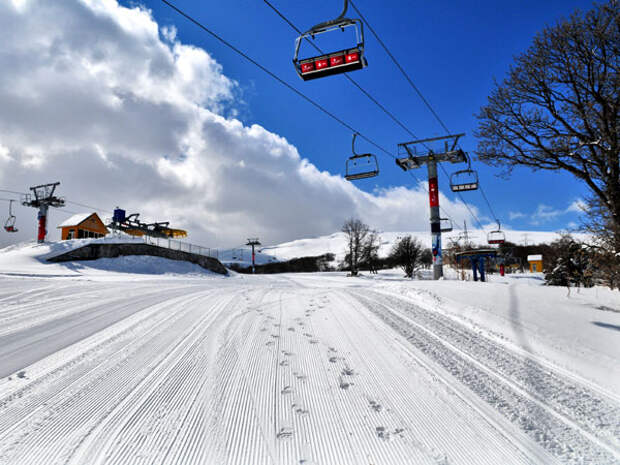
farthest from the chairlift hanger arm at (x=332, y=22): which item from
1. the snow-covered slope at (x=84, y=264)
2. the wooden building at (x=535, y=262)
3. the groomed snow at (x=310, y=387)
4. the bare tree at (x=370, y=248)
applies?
the wooden building at (x=535, y=262)

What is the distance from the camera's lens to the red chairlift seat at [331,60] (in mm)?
6223

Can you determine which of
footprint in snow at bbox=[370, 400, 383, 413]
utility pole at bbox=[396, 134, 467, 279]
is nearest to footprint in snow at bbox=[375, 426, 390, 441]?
footprint in snow at bbox=[370, 400, 383, 413]

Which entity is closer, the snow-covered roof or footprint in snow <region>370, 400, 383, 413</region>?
footprint in snow <region>370, 400, 383, 413</region>

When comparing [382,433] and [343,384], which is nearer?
[382,433]

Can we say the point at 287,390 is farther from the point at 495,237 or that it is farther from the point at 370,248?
the point at 370,248

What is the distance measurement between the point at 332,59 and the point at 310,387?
6343mm

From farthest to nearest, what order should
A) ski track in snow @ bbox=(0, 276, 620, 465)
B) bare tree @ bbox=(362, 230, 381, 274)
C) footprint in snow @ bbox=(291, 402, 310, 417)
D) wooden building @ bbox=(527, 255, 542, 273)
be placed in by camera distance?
wooden building @ bbox=(527, 255, 542, 273)
bare tree @ bbox=(362, 230, 381, 274)
footprint in snow @ bbox=(291, 402, 310, 417)
ski track in snow @ bbox=(0, 276, 620, 465)

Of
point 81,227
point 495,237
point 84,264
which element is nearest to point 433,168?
point 495,237

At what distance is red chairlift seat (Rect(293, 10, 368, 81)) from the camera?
622 cm

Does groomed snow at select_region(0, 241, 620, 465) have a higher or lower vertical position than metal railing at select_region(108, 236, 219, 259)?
lower

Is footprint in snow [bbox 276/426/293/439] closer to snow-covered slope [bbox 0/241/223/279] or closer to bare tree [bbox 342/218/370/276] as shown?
snow-covered slope [bbox 0/241/223/279]

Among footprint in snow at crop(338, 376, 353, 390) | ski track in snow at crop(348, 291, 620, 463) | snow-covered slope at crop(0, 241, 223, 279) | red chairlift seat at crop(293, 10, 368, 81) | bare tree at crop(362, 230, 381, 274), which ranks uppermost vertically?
red chairlift seat at crop(293, 10, 368, 81)

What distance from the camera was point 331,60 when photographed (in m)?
6.50

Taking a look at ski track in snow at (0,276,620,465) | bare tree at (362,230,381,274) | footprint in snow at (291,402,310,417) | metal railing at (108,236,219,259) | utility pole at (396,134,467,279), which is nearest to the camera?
ski track in snow at (0,276,620,465)
